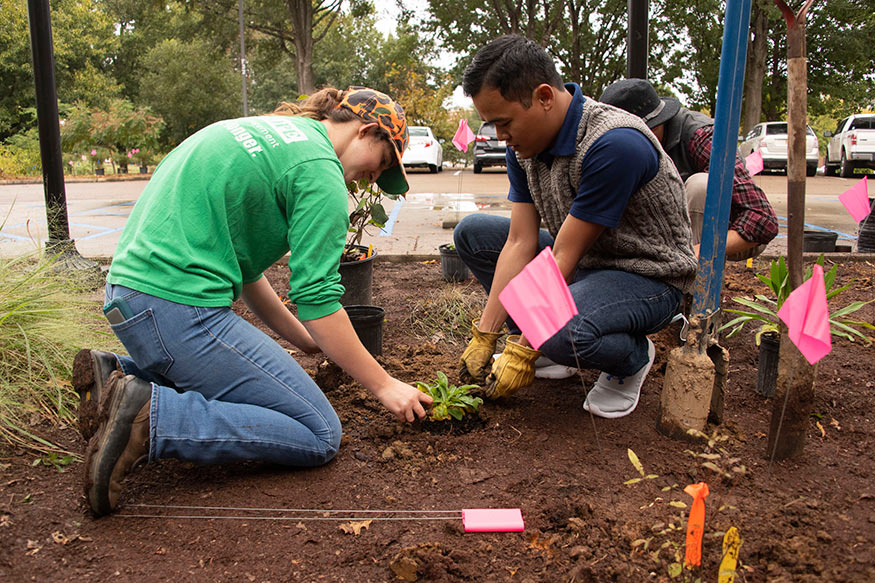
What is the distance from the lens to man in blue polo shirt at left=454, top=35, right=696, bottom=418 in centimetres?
224

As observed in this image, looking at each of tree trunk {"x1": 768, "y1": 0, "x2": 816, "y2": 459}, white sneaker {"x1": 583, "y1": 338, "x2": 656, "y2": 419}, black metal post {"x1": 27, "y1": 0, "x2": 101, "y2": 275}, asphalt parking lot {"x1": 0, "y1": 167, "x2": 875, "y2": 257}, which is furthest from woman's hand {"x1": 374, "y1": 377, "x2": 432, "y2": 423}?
black metal post {"x1": 27, "y1": 0, "x2": 101, "y2": 275}

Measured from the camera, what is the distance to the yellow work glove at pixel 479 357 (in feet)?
8.81

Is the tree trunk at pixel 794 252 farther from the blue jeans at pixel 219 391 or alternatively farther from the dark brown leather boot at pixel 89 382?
the dark brown leather boot at pixel 89 382

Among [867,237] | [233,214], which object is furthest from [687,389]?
[867,237]

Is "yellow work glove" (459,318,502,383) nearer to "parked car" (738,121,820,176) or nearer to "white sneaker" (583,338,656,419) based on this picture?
"white sneaker" (583,338,656,419)

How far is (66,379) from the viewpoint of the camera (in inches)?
105

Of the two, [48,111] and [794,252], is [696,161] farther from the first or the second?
[48,111]

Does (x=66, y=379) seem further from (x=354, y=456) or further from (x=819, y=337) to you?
(x=819, y=337)

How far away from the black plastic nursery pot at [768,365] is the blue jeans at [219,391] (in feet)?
5.87

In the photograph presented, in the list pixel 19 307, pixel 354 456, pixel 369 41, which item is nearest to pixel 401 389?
pixel 354 456

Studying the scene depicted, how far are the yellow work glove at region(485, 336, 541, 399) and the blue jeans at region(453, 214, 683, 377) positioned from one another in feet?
0.22

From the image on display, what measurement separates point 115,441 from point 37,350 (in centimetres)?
A: 106

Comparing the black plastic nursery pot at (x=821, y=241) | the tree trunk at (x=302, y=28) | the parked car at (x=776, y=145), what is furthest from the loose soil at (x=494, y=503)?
the tree trunk at (x=302, y=28)

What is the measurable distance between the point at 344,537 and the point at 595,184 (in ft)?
4.56
